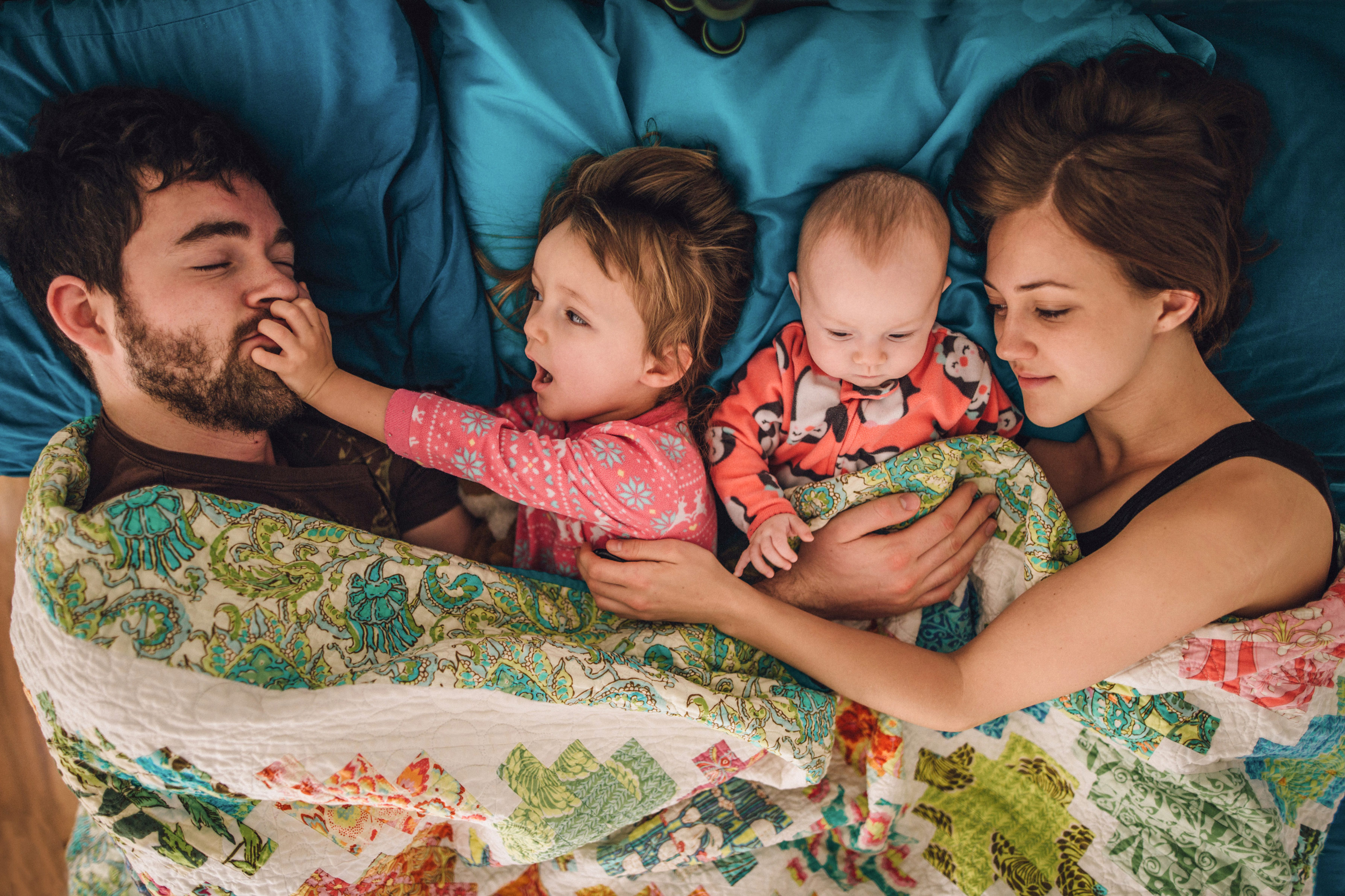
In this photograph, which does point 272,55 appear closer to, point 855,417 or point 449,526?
point 449,526

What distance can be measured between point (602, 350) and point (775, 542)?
50cm

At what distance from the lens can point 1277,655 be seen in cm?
121

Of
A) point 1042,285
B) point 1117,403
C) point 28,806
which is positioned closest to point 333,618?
point 1042,285

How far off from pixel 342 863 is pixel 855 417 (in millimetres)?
1246

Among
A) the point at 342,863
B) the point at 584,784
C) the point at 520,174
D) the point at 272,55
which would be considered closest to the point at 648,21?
the point at 520,174

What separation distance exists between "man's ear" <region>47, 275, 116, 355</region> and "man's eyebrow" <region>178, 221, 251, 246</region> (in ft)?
0.58

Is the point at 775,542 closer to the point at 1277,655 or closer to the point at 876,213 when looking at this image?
the point at 876,213

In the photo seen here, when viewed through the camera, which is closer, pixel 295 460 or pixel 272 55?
pixel 272 55

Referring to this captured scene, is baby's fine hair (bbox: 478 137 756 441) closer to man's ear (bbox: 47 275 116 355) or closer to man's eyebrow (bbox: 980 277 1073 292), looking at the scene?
man's eyebrow (bbox: 980 277 1073 292)

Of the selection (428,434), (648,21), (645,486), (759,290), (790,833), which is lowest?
(790,833)

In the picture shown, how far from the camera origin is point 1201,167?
125 cm

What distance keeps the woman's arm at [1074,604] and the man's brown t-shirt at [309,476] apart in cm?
49

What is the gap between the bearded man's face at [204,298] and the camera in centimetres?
127

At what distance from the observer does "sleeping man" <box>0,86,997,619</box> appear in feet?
4.15
